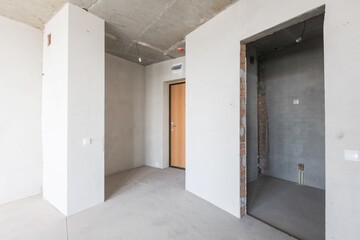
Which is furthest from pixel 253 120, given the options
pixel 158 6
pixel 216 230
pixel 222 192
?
pixel 158 6

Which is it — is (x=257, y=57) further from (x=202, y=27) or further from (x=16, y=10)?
(x=16, y=10)

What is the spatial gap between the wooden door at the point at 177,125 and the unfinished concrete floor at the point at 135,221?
175 cm

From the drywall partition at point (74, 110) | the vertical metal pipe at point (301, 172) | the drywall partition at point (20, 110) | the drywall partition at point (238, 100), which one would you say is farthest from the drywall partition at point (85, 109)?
the vertical metal pipe at point (301, 172)

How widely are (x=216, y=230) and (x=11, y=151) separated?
10.7 feet

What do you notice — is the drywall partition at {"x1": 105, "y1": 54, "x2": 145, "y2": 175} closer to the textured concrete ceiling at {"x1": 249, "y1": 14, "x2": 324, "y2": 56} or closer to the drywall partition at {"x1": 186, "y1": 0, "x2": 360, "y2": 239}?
the drywall partition at {"x1": 186, "y1": 0, "x2": 360, "y2": 239}

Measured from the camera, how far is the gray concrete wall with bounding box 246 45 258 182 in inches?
155

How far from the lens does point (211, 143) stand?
9.34 feet

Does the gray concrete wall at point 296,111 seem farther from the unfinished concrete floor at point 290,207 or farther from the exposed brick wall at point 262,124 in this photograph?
the unfinished concrete floor at point 290,207

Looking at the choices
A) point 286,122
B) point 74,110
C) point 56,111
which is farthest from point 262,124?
point 56,111

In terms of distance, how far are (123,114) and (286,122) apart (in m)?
3.83

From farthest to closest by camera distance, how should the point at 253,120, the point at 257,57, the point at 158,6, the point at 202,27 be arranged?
the point at 257,57, the point at 253,120, the point at 202,27, the point at 158,6

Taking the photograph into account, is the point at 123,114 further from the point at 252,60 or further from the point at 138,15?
the point at 252,60

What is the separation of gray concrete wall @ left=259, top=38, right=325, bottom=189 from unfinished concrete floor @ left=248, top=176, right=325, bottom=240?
42 cm

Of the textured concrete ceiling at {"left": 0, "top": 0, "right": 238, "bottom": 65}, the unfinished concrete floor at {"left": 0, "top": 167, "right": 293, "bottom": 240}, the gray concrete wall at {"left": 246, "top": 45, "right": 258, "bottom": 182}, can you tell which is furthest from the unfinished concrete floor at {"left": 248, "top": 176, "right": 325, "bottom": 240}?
the textured concrete ceiling at {"left": 0, "top": 0, "right": 238, "bottom": 65}
